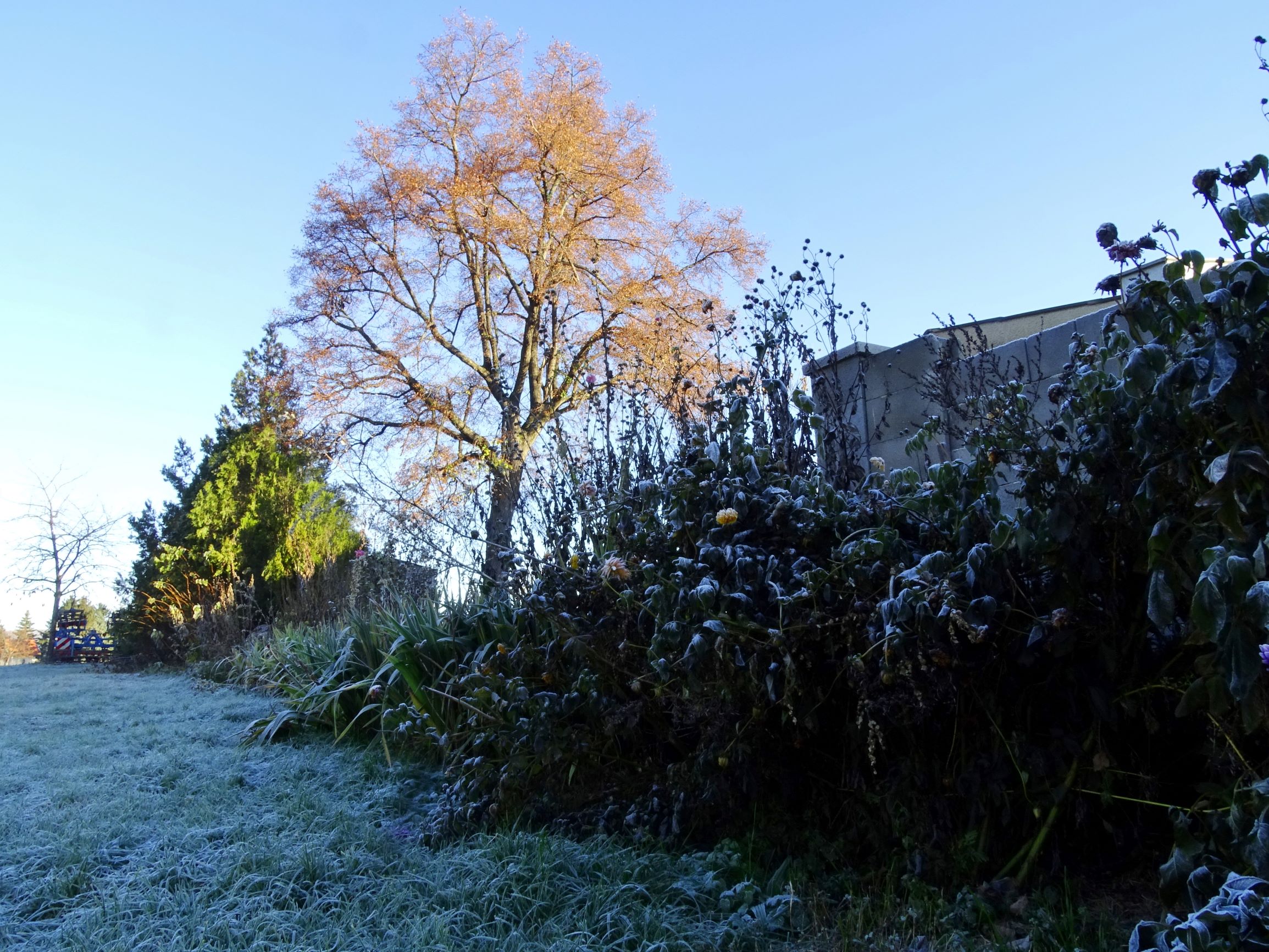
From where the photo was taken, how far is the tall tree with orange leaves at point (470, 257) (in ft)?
53.3

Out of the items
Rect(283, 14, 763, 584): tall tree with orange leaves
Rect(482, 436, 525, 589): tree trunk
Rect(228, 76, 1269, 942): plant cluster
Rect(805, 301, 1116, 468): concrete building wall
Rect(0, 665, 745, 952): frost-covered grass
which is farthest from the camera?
Rect(283, 14, 763, 584): tall tree with orange leaves

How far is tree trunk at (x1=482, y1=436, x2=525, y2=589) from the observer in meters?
5.11

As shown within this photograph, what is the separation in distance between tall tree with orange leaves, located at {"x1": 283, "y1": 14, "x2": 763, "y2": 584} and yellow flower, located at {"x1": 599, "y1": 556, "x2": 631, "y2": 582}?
43.4 ft

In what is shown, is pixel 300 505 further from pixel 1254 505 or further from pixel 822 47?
pixel 1254 505

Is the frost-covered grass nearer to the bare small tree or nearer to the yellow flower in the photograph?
the yellow flower

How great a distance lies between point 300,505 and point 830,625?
485 inches

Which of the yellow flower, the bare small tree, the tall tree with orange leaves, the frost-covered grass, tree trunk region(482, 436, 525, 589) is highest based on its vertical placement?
the tall tree with orange leaves

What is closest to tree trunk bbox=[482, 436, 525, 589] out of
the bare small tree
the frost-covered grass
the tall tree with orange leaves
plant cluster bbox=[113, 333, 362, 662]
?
the frost-covered grass

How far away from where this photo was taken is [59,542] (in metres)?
23.4

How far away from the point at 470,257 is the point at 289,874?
15591 mm

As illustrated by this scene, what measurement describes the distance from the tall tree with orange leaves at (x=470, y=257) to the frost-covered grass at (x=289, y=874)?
41.1ft

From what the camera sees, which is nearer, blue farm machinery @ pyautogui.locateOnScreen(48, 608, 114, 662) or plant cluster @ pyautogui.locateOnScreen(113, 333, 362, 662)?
plant cluster @ pyautogui.locateOnScreen(113, 333, 362, 662)

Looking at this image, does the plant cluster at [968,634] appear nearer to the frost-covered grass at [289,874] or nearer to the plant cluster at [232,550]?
the frost-covered grass at [289,874]

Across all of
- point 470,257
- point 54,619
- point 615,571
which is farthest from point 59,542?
point 615,571
